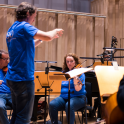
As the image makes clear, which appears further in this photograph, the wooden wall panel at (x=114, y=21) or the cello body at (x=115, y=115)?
the wooden wall panel at (x=114, y=21)

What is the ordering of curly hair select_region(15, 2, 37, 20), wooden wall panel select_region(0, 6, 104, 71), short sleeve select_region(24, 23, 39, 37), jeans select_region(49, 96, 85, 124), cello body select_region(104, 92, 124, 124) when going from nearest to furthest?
cello body select_region(104, 92, 124, 124) < short sleeve select_region(24, 23, 39, 37) < curly hair select_region(15, 2, 37, 20) < jeans select_region(49, 96, 85, 124) < wooden wall panel select_region(0, 6, 104, 71)

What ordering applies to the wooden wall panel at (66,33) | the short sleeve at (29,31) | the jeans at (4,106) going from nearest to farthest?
the short sleeve at (29,31)
the jeans at (4,106)
the wooden wall panel at (66,33)

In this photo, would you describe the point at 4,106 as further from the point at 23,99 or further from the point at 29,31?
the point at 29,31

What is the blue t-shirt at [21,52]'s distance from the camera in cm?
150

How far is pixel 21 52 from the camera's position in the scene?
1514 mm

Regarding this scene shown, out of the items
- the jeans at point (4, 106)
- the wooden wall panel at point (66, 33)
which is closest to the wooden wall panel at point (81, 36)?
the wooden wall panel at point (66, 33)

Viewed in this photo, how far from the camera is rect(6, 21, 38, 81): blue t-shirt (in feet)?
4.93

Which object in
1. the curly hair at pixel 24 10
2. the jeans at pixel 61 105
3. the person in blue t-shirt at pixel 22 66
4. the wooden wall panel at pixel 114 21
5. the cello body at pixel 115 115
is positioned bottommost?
the jeans at pixel 61 105

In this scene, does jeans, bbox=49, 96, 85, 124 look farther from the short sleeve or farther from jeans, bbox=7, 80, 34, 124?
the short sleeve

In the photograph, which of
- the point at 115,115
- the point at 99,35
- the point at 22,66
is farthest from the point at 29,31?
the point at 99,35

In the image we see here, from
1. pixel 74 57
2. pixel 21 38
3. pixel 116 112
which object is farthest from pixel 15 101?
pixel 74 57

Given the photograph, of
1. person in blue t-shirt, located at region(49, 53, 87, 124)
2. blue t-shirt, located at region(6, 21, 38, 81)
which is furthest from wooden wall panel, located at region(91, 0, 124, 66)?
blue t-shirt, located at region(6, 21, 38, 81)

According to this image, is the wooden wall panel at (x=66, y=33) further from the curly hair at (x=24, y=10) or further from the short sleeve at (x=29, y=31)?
the short sleeve at (x=29, y=31)

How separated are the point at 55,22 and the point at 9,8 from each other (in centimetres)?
128
